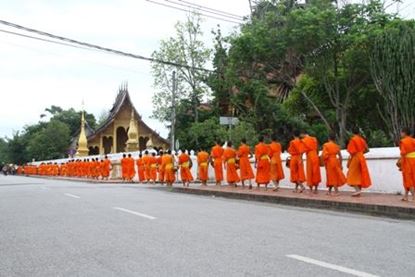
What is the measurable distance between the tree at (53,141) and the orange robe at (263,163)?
56022 millimetres

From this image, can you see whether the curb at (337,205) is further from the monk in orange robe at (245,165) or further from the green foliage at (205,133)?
the green foliage at (205,133)

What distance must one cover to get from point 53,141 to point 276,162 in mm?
58376

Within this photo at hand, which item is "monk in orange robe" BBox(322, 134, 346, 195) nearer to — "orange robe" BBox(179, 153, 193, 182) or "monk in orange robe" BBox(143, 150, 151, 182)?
"orange robe" BBox(179, 153, 193, 182)

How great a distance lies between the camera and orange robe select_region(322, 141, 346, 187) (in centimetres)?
1495

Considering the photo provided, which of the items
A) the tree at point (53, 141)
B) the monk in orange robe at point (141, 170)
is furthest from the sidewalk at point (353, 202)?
the tree at point (53, 141)

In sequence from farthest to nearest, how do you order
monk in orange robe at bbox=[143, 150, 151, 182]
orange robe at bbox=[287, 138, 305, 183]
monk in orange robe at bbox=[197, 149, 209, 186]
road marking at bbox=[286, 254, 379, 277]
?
monk in orange robe at bbox=[143, 150, 151, 182] → monk in orange robe at bbox=[197, 149, 209, 186] → orange robe at bbox=[287, 138, 305, 183] → road marking at bbox=[286, 254, 379, 277]

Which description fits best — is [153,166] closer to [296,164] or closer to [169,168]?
[169,168]

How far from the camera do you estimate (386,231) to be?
351 inches

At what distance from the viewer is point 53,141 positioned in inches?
2835

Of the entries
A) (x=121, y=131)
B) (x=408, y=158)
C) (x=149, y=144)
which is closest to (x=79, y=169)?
(x=149, y=144)

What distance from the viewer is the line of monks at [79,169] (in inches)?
1499

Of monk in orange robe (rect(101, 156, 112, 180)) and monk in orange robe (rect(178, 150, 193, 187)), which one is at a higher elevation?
monk in orange robe (rect(101, 156, 112, 180))

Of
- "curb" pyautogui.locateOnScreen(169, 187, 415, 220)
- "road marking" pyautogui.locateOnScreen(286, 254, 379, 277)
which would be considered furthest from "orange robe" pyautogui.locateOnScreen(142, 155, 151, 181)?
"road marking" pyautogui.locateOnScreen(286, 254, 379, 277)

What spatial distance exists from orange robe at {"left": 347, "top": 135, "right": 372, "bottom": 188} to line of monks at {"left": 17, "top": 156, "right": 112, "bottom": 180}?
83.7 ft
